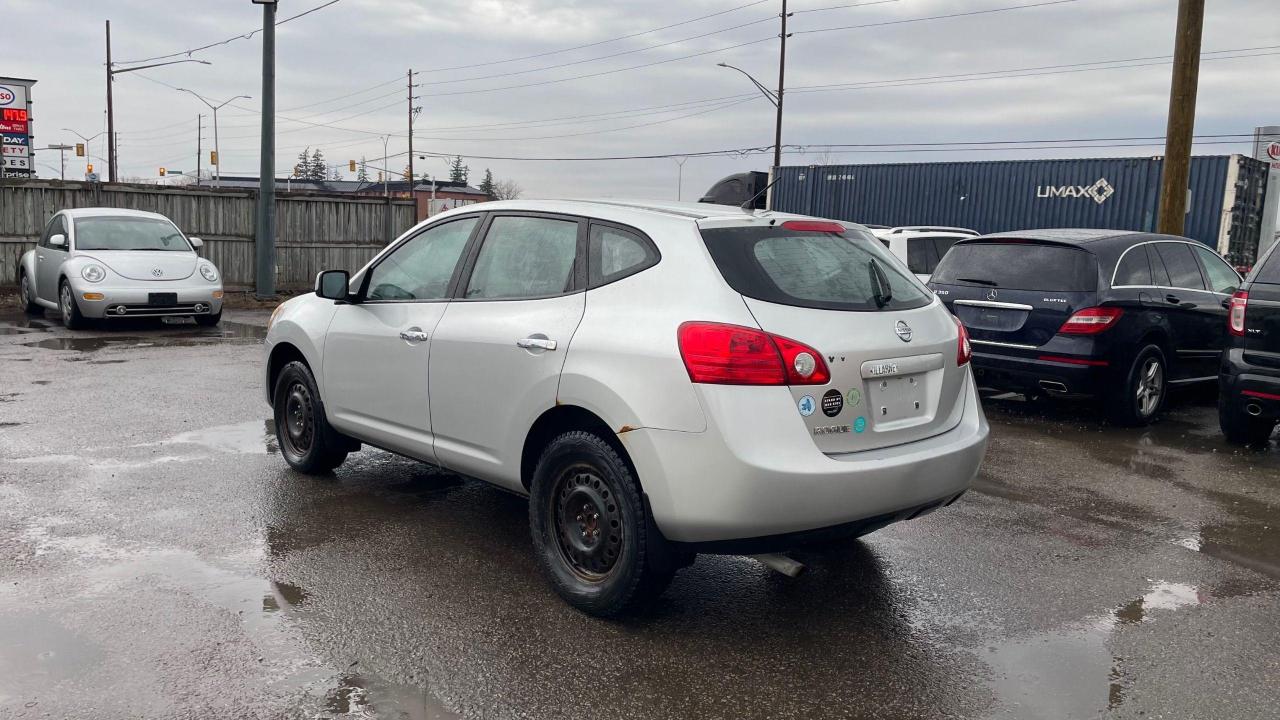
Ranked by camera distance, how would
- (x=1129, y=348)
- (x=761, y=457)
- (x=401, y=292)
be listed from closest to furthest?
(x=761, y=457)
(x=401, y=292)
(x=1129, y=348)

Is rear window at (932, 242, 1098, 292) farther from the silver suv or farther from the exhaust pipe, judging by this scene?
the exhaust pipe

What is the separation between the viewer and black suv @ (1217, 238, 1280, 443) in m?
7.17

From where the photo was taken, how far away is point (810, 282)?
418 cm

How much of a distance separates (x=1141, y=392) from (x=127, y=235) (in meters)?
12.4

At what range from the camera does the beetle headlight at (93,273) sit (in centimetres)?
1318

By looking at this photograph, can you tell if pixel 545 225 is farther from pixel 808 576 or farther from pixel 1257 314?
pixel 1257 314

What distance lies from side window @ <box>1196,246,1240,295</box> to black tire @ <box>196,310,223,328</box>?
38.3 feet

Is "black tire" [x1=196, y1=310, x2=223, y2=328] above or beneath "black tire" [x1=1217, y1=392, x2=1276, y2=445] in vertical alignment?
beneath

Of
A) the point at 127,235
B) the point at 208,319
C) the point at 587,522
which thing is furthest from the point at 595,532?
the point at 127,235

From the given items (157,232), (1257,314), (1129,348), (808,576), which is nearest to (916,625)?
(808,576)

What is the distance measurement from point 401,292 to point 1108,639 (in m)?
3.63

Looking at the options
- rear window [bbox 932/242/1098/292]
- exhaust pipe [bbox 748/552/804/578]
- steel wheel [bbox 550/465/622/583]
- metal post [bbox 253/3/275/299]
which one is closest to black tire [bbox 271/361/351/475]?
steel wheel [bbox 550/465/622/583]

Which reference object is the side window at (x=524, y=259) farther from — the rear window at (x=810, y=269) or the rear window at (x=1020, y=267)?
the rear window at (x=1020, y=267)

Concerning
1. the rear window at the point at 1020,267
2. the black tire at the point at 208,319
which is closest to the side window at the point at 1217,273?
the rear window at the point at 1020,267
